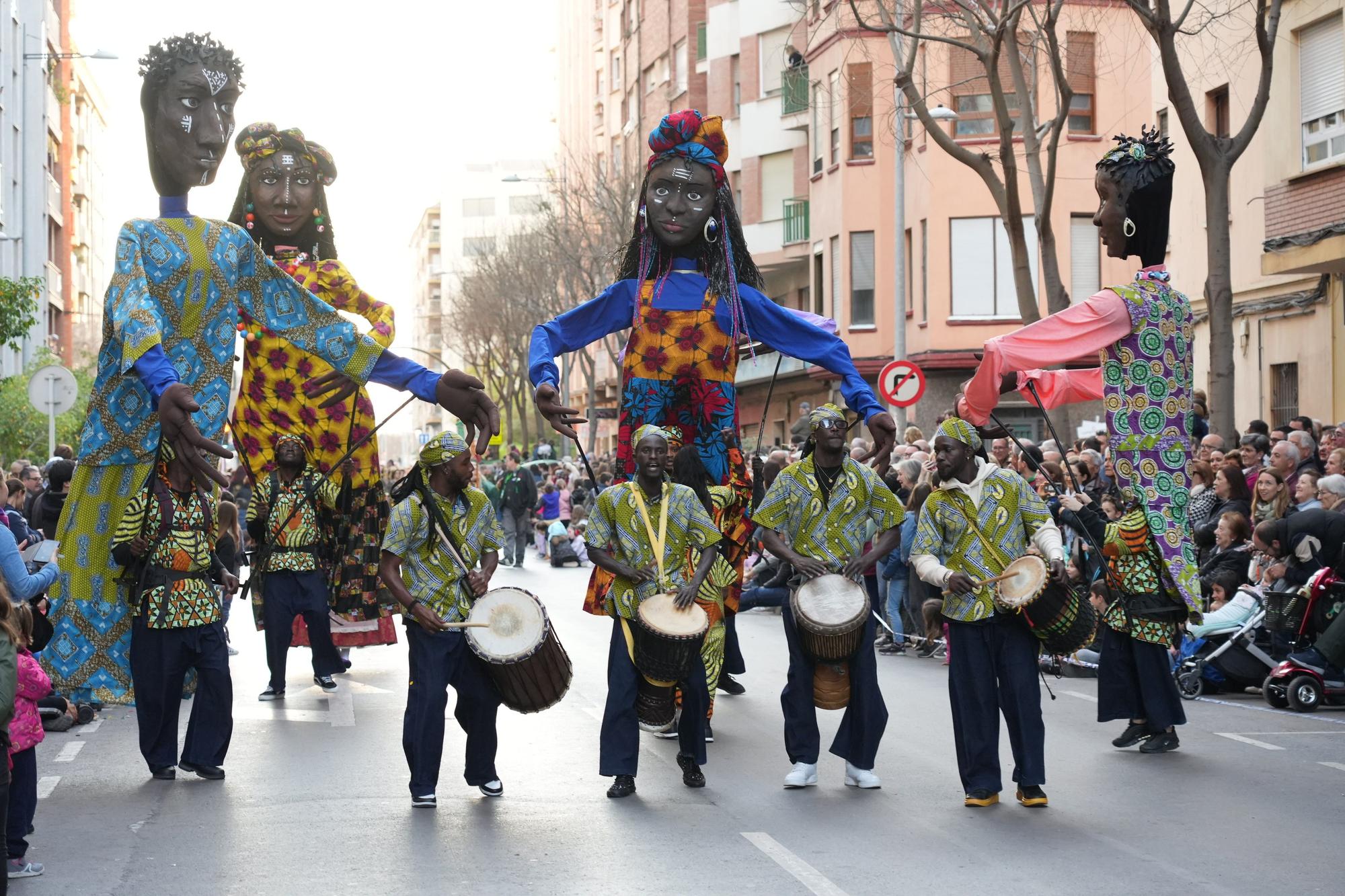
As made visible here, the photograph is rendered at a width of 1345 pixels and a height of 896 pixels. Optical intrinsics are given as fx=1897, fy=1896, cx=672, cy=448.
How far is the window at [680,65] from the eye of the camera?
180 feet

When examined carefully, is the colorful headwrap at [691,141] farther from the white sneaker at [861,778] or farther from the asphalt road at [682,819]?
the white sneaker at [861,778]

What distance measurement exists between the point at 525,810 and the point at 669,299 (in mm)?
3241

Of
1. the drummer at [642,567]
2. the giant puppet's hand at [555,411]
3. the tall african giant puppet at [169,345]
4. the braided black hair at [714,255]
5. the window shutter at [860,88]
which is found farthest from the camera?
the window shutter at [860,88]

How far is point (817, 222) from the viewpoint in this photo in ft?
140

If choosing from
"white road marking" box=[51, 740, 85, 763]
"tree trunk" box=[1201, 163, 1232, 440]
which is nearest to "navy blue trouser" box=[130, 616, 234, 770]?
"white road marking" box=[51, 740, 85, 763]

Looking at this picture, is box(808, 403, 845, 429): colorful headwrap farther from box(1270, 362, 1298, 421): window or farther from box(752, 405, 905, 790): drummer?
box(1270, 362, 1298, 421): window

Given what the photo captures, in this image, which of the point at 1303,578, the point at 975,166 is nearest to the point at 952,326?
the point at 975,166

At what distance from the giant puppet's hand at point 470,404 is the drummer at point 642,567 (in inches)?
27.1

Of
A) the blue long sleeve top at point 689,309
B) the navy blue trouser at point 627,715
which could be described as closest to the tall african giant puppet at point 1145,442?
the blue long sleeve top at point 689,309

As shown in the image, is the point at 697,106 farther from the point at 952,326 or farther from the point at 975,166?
the point at 975,166

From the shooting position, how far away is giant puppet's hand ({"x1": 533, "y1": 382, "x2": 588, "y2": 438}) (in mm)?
9312

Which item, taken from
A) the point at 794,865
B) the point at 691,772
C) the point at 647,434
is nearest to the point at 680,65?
the point at 647,434

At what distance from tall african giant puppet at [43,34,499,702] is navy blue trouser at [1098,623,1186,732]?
373cm

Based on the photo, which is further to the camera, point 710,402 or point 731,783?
point 710,402
